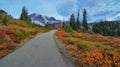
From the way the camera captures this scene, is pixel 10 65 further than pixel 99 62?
No

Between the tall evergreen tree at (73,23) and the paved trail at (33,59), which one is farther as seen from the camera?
the tall evergreen tree at (73,23)

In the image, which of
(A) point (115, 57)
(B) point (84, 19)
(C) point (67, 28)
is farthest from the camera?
(B) point (84, 19)

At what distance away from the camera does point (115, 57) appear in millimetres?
14133

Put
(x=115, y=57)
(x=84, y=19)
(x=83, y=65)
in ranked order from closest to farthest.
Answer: (x=83, y=65) → (x=115, y=57) → (x=84, y=19)

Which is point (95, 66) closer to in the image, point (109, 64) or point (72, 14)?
point (109, 64)

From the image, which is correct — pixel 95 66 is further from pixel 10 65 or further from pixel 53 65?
pixel 10 65

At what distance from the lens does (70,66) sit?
11.9 m

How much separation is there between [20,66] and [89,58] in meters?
5.05

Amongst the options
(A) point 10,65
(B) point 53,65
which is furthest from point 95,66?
(A) point 10,65

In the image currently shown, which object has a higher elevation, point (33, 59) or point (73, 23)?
point (33, 59)

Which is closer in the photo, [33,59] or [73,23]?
[33,59]

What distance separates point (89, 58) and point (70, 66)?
8.67ft

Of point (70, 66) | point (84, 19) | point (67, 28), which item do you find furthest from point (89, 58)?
point (84, 19)

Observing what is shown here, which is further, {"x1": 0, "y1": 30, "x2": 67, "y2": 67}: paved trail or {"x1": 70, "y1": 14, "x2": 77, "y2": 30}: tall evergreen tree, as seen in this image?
{"x1": 70, "y1": 14, "x2": 77, "y2": 30}: tall evergreen tree
